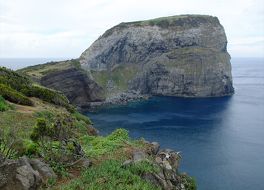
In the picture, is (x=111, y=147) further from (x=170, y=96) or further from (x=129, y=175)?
(x=170, y=96)

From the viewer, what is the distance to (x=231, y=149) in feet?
299

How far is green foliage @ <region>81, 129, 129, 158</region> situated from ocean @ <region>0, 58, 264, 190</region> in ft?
123

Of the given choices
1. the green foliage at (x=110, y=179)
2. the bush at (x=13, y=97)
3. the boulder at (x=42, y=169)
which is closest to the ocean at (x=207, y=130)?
the bush at (x=13, y=97)

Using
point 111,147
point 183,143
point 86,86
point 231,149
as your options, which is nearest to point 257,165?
point 231,149

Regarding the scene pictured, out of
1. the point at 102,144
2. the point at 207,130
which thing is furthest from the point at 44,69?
the point at 102,144

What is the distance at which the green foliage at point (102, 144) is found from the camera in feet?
86.7

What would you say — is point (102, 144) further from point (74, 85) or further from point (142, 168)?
point (74, 85)

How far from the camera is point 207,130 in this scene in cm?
11231

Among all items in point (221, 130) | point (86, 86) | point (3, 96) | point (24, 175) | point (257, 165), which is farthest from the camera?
point (86, 86)

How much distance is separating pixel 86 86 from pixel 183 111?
44473 millimetres

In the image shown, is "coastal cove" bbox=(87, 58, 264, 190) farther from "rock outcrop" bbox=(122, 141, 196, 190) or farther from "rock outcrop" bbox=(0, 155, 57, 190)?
"rock outcrop" bbox=(0, 155, 57, 190)

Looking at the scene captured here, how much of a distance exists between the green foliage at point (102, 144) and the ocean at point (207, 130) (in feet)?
123

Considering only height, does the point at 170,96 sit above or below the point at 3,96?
below

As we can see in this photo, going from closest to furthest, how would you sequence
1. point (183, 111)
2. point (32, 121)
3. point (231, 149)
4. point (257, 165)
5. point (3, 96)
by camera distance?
point (32, 121) < point (3, 96) < point (257, 165) < point (231, 149) < point (183, 111)
